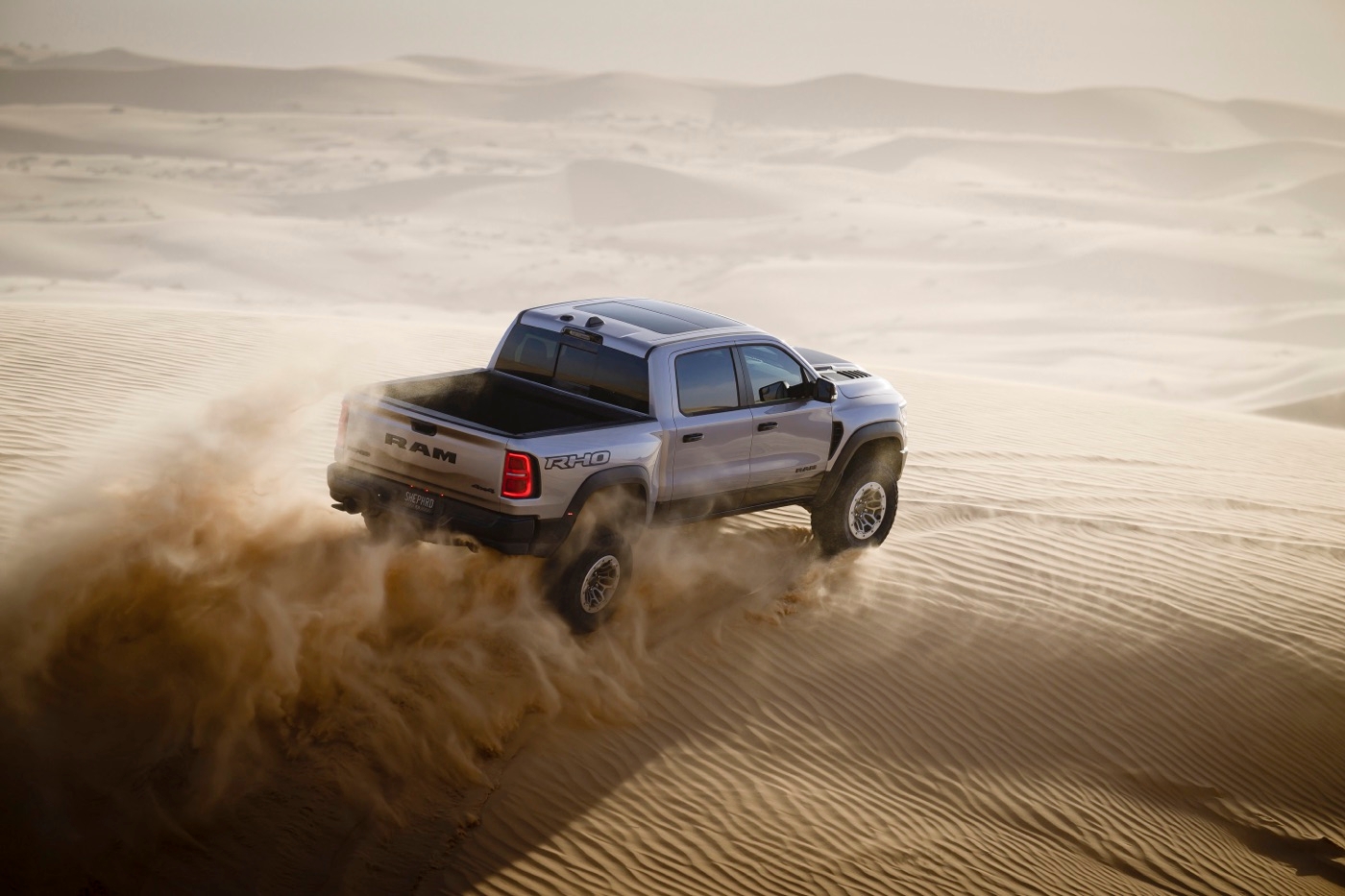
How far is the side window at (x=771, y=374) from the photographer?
8.39 m

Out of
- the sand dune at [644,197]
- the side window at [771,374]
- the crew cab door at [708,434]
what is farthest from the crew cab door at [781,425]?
the sand dune at [644,197]

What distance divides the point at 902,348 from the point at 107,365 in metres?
24.7

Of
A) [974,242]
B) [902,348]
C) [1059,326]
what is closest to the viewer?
[902,348]

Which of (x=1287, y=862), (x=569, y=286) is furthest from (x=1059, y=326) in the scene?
(x=1287, y=862)

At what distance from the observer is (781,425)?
8477mm

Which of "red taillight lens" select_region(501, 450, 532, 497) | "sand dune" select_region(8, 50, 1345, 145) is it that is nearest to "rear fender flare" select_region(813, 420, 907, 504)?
"red taillight lens" select_region(501, 450, 532, 497)

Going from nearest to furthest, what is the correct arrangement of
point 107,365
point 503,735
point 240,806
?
point 240,806 → point 503,735 → point 107,365

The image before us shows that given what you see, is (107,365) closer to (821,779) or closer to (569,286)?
(821,779)

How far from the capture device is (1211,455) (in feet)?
51.1

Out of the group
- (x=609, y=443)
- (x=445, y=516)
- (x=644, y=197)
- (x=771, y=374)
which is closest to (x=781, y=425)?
(x=771, y=374)

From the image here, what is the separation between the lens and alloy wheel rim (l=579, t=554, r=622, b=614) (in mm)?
7359

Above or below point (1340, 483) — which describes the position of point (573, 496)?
above

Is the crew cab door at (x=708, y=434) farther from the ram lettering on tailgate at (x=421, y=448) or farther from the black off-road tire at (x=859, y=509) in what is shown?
the ram lettering on tailgate at (x=421, y=448)

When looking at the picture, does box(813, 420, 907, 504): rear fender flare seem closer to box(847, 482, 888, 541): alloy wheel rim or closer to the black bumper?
box(847, 482, 888, 541): alloy wheel rim
